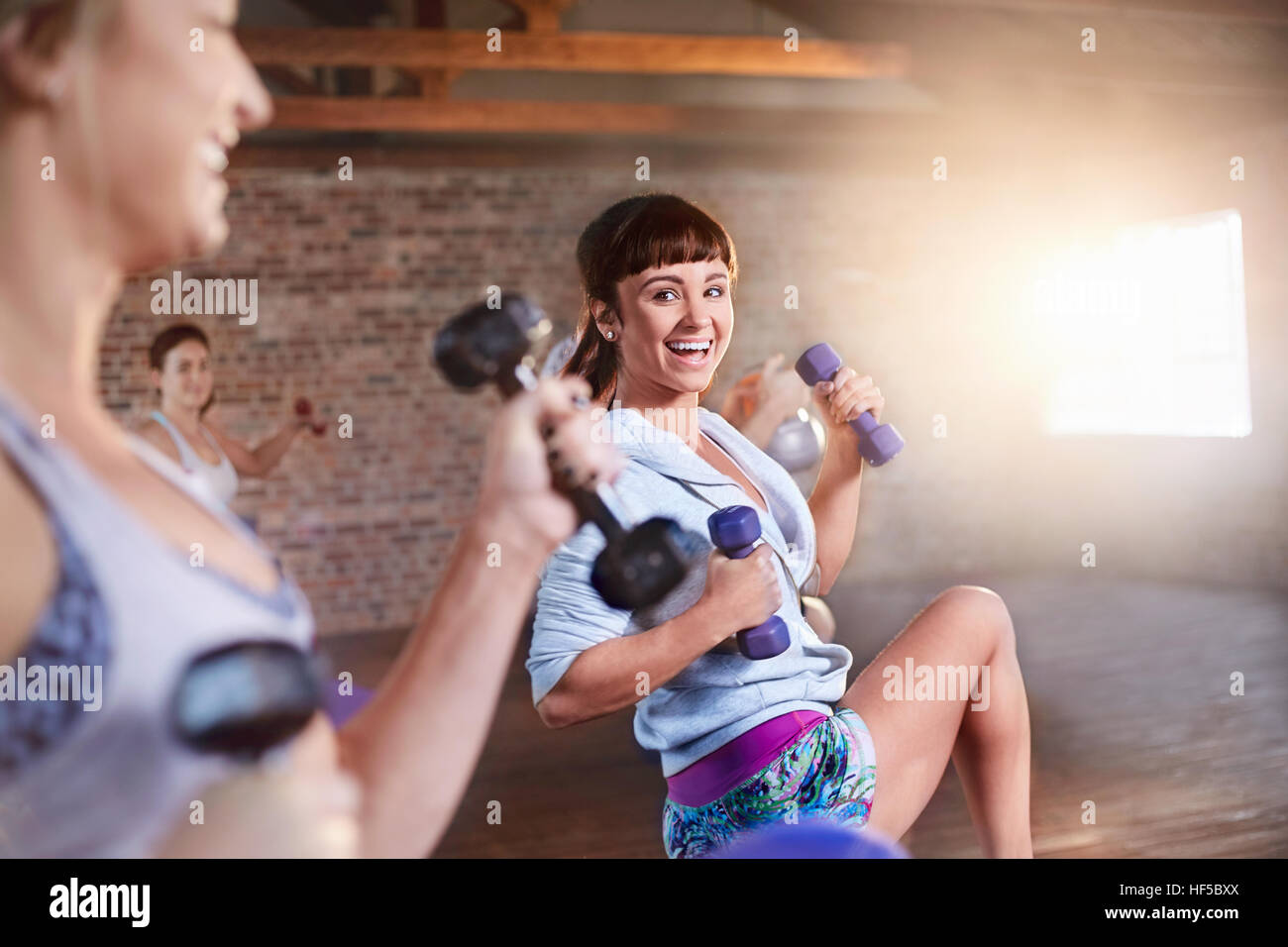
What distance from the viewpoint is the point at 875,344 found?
22.4 ft

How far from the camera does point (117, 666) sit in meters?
0.56

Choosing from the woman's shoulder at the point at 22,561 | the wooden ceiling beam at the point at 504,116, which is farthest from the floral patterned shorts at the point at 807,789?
the wooden ceiling beam at the point at 504,116

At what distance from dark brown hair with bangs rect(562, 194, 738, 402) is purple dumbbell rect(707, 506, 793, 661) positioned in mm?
393

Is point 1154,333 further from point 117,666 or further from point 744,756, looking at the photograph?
point 117,666

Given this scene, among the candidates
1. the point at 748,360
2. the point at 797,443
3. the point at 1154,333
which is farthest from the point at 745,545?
the point at 1154,333

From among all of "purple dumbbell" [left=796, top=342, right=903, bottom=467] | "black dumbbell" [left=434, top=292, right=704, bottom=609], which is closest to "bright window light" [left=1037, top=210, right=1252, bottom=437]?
"purple dumbbell" [left=796, top=342, right=903, bottom=467]

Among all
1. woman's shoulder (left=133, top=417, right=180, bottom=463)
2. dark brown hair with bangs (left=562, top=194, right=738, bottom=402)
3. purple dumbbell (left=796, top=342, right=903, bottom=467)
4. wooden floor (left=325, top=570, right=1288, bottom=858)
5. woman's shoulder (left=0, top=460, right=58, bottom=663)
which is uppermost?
dark brown hair with bangs (left=562, top=194, right=738, bottom=402)

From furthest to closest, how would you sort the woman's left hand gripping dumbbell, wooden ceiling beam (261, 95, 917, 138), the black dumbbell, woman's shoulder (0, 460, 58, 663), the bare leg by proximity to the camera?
wooden ceiling beam (261, 95, 917, 138), the bare leg, the black dumbbell, the woman's left hand gripping dumbbell, woman's shoulder (0, 460, 58, 663)

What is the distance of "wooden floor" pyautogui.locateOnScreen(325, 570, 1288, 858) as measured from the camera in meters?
2.75

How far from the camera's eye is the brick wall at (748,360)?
19.4ft

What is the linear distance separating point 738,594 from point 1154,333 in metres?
5.94

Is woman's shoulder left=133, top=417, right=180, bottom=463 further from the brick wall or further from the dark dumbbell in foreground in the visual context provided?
the brick wall

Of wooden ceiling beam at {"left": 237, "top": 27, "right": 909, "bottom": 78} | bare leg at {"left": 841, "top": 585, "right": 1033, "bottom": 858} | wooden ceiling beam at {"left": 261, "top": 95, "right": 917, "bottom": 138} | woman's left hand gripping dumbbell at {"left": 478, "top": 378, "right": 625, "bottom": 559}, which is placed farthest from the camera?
wooden ceiling beam at {"left": 261, "top": 95, "right": 917, "bottom": 138}

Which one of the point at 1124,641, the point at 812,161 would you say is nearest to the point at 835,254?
the point at 812,161
